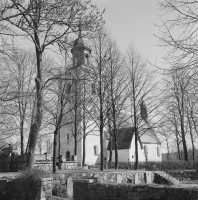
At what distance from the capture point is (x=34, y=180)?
27.0ft

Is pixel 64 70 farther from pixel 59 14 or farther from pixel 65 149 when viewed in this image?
pixel 65 149

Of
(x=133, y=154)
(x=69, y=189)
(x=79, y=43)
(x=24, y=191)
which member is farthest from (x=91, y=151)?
(x=24, y=191)

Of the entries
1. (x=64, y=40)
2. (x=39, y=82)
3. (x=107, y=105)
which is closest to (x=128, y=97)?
(x=107, y=105)

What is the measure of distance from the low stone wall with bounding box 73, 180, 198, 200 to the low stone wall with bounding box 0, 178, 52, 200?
1103 millimetres

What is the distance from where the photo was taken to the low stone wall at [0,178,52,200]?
8.08 metres

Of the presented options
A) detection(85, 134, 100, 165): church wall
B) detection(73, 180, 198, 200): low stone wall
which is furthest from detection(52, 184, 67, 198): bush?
detection(85, 134, 100, 165): church wall

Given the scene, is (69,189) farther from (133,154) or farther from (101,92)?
(133,154)

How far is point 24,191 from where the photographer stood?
8.31 metres

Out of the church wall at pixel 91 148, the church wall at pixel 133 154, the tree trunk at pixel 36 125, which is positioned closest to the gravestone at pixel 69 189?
the tree trunk at pixel 36 125

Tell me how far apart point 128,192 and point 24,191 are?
11.7 ft

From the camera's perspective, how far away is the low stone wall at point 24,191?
A: 8078 mm

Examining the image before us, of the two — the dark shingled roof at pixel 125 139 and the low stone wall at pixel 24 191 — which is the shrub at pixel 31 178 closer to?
the low stone wall at pixel 24 191

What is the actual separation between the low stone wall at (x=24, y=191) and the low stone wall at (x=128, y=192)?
1.10 meters

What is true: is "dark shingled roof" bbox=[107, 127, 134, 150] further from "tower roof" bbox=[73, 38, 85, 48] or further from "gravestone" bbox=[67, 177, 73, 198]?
"tower roof" bbox=[73, 38, 85, 48]
